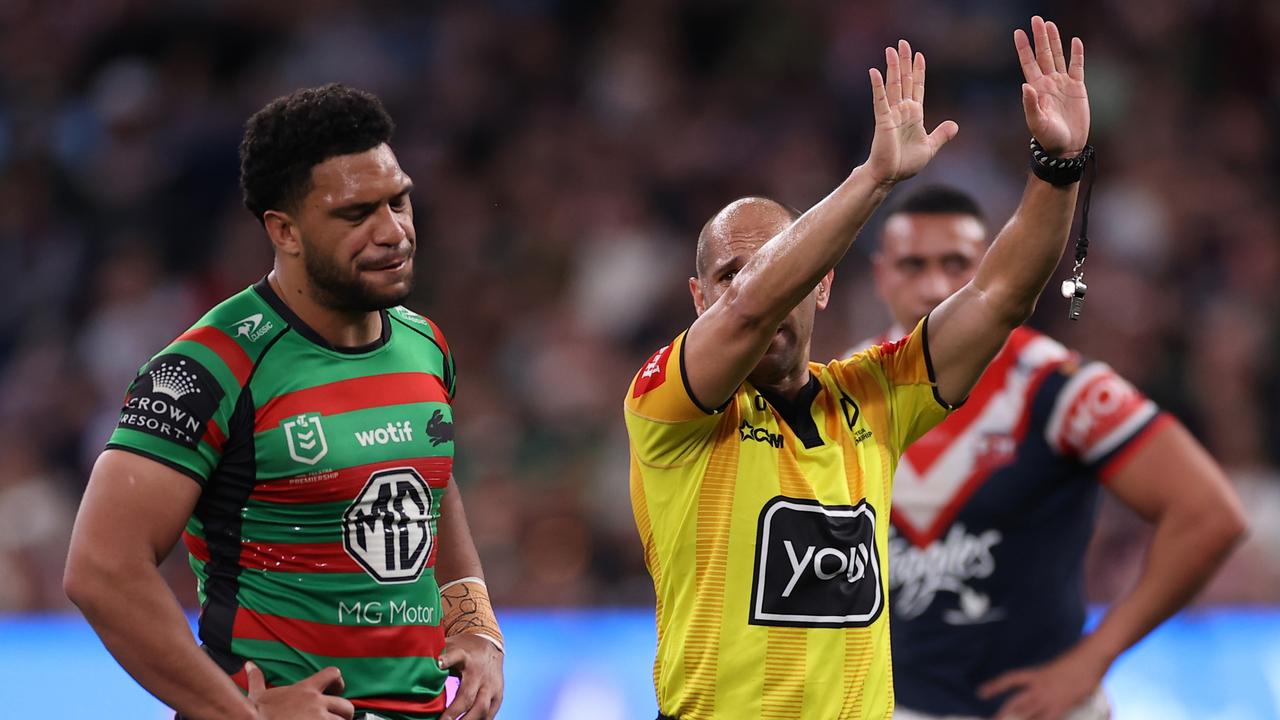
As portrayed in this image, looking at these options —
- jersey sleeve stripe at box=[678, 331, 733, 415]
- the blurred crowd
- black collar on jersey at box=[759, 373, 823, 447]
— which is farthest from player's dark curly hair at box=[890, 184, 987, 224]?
the blurred crowd

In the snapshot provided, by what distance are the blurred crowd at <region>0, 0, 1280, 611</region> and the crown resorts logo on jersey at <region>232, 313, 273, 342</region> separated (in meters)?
4.79

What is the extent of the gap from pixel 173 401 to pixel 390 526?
0.56 metres

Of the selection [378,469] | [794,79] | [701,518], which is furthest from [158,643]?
[794,79]

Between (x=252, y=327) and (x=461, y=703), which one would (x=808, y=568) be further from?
(x=252, y=327)

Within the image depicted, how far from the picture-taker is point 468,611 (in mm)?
3953

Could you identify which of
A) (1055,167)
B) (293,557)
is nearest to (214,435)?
(293,557)

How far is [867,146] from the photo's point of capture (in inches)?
416

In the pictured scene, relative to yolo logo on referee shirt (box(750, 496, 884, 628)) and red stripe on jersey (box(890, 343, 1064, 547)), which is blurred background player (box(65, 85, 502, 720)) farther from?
red stripe on jersey (box(890, 343, 1064, 547))

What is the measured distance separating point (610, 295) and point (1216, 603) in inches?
158

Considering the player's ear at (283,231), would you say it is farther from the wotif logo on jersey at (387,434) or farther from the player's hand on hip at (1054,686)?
the player's hand on hip at (1054,686)

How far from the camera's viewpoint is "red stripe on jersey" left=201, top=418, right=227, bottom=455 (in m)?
3.34

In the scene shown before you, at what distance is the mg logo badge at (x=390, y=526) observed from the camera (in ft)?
11.6

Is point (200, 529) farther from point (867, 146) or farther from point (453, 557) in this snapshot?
point (867, 146)

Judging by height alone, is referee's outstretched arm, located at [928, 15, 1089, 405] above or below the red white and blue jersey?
above
